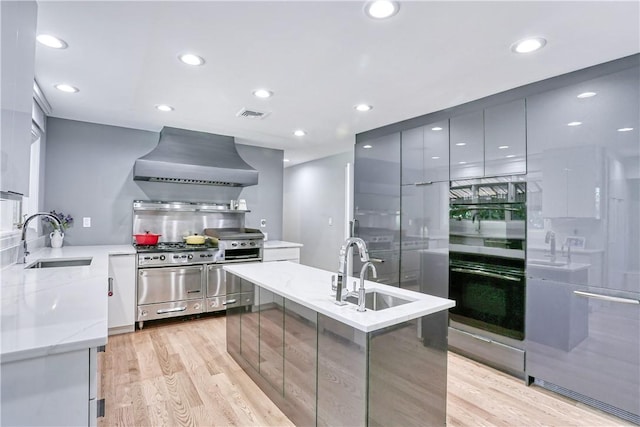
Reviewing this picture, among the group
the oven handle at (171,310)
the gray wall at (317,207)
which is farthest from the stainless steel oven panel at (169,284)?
the gray wall at (317,207)

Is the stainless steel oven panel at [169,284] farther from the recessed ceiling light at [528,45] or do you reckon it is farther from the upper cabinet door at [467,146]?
the recessed ceiling light at [528,45]

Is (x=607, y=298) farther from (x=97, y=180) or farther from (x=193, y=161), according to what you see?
(x=97, y=180)

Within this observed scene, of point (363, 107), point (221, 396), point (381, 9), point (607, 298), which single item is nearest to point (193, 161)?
point (363, 107)

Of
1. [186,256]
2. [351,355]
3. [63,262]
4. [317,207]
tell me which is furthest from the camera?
[317,207]

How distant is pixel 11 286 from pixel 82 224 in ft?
8.39

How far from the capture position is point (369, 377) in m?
1.51

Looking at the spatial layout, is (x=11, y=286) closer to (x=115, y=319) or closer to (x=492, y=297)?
(x=115, y=319)

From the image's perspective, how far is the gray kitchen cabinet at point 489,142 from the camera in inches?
105

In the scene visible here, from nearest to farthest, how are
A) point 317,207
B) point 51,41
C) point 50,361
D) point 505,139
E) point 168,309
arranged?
point 50,361
point 51,41
point 505,139
point 168,309
point 317,207

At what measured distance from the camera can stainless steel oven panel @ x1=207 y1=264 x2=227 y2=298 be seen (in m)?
3.97

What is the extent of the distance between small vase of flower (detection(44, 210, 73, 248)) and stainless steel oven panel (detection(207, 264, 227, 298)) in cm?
157

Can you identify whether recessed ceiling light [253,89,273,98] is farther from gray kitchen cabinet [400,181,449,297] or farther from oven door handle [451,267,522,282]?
oven door handle [451,267,522,282]

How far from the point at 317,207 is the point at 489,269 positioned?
3.92 m

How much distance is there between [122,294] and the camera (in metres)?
3.47
